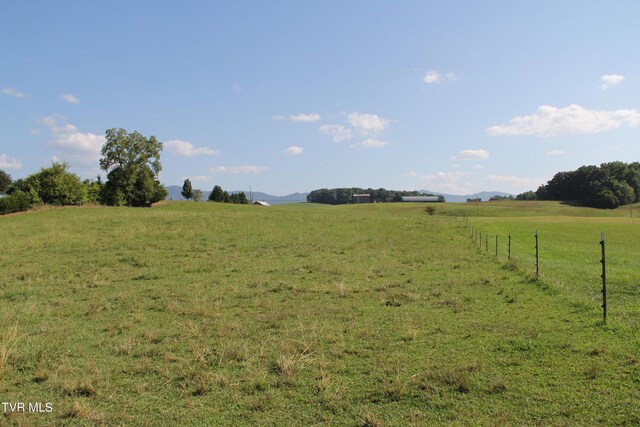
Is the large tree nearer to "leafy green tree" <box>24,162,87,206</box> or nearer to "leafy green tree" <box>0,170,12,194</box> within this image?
"leafy green tree" <box>24,162,87,206</box>

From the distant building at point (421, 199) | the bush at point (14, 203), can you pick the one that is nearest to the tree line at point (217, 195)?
the bush at point (14, 203)

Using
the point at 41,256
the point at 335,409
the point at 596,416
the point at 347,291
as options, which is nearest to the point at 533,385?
the point at 596,416

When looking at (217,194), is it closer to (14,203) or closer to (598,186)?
(14,203)

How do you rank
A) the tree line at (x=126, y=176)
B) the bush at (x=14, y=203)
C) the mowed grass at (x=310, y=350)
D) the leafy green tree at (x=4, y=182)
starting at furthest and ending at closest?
the leafy green tree at (x=4, y=182) → the tree line at (x=126, y=176) → the bush at (x=14, y=203) → the mowed grass at (x=310, y=350)

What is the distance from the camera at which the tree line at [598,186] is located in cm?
12056

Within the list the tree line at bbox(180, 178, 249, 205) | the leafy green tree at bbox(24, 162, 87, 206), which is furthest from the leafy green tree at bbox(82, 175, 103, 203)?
the tree line at bbox(180, 178, 249, 205)

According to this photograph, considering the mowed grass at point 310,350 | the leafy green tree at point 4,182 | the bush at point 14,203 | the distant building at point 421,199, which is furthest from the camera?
the distant building at point 421,199

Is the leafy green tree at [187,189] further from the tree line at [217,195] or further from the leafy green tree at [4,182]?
the leafy green tree at [4,182]

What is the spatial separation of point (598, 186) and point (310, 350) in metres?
148

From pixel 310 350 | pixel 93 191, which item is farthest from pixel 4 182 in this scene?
pixel 310 350

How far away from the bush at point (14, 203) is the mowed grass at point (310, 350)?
114 ft

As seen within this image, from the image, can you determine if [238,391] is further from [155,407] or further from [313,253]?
[313,253]

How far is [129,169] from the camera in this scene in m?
72.2

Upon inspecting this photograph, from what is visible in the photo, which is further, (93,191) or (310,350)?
(93,191)
